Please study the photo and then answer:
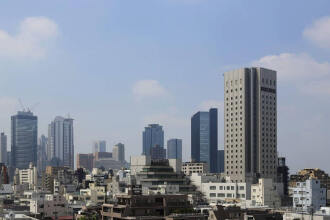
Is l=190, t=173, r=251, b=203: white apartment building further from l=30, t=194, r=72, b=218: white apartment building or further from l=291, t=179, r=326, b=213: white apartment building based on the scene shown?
l=30, t=194, r=72, b=218: white apartment building

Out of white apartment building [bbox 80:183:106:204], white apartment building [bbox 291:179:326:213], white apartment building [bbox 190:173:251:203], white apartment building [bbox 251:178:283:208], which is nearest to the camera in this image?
white apartment building [bbox 291:179:326:213]

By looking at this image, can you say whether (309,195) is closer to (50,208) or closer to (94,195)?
(50,208)

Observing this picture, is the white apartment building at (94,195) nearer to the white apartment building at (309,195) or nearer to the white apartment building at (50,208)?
the white apartment building at (50,208)

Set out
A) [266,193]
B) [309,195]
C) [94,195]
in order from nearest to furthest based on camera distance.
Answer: [309,195] → [266,193] → [94,195]

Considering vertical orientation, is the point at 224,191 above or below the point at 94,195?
above

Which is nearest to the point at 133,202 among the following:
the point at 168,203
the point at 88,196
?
the point at 168,203

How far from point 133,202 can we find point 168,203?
285 inches

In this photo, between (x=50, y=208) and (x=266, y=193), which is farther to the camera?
(x=266, y=193)

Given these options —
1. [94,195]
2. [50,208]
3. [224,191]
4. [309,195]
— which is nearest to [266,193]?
[224,191]

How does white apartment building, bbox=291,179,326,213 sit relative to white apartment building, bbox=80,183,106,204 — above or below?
above

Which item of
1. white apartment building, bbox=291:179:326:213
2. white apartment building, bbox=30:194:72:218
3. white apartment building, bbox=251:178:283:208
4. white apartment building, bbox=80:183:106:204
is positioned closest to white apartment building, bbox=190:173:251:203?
white apartment building, bbox=251:178:283:208

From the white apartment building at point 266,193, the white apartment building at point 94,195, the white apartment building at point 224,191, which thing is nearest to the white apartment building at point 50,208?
the white apartment building at point 94,195

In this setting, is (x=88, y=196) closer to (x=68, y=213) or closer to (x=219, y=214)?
(x=68, y=213)

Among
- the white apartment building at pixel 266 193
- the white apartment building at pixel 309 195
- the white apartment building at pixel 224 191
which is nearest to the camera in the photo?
the white apartment building at pixel 309 195
